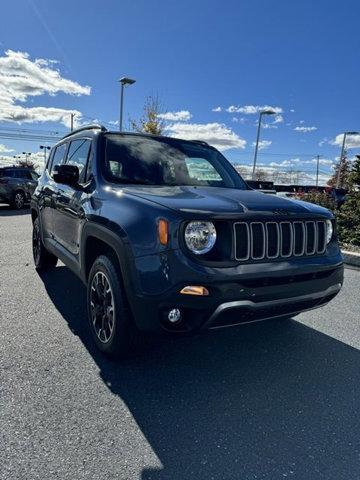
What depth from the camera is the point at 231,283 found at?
2.62 meters

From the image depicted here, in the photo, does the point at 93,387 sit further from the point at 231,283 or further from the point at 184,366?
the point at 231,283

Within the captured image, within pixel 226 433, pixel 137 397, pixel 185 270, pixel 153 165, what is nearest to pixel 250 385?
pixel 226 433

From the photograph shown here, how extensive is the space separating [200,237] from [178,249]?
0.18 m

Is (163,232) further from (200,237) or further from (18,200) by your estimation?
(18,200)

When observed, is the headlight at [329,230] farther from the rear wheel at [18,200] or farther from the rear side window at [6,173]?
the rear side window at [6,173]

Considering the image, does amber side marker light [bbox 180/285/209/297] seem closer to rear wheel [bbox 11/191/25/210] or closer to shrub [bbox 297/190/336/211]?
shrub [bbox 297/190/336/211]

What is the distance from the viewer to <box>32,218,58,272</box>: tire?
5.77 m

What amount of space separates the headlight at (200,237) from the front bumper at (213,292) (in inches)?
5.0

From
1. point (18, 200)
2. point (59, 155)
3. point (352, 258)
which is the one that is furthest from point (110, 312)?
point (18, 200)

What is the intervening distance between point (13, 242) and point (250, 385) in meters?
6.95

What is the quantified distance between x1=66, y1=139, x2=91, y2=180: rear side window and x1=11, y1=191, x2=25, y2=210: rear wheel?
522 inches

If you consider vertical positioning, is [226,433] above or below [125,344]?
below

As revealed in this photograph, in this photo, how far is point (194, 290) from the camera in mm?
2566

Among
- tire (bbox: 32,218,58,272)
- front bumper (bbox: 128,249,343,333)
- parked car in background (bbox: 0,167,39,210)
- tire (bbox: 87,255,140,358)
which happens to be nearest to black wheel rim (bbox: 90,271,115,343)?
tire (bbox: 87,255,140,358)
